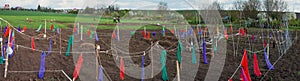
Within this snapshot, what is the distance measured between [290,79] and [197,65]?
6.60ft

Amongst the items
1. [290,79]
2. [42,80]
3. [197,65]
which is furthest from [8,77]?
[290,79]

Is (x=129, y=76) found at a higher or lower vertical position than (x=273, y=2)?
lower

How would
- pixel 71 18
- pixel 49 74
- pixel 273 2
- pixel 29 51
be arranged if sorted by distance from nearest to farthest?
pixel 49 74, pixel 29 51, pixel 273 2, pixel 71 18

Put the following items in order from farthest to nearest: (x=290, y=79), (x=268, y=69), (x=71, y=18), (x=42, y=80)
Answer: (x=71, y=18) → (x=268, y=69) → (x=290, y=79) → (x=42, y=80)

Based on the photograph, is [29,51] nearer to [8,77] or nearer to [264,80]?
[8,77]

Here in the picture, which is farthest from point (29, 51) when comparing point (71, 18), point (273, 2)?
point (273, 2)

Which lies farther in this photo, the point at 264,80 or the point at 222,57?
the point at 222,57

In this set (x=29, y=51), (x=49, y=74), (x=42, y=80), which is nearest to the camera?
(x=42, y=80)

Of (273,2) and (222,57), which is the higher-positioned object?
(273,2)

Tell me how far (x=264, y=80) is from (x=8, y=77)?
4.72 meters

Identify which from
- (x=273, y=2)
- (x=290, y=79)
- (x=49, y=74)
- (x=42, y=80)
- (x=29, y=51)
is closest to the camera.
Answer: (x=42, y=80)

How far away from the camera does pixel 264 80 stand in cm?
620

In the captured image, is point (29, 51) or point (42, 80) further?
point (29, 51)

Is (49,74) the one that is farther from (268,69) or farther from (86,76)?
(268,69)
